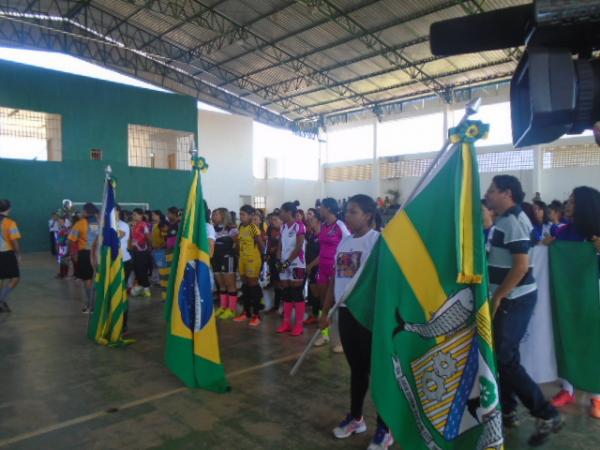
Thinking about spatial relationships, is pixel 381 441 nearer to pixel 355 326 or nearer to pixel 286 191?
pixel 355 326

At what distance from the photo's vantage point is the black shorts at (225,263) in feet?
20.5

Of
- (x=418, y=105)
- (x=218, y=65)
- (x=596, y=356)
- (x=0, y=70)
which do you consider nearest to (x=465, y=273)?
(x=596, y=356)

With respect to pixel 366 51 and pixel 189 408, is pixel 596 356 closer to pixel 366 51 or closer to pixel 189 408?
pixel 189 408

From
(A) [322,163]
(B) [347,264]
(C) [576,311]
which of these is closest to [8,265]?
(B) [347,264]

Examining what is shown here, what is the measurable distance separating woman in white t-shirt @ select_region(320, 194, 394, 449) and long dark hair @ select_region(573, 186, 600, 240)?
1.45m

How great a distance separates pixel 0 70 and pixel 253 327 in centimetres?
1412

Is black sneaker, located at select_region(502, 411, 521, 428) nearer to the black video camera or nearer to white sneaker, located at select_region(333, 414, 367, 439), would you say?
white sneaker, located at select_region(333, 414, 367, 439)

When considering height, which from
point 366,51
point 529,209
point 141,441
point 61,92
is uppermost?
point 366,51

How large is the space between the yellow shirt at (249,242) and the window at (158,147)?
41.8 ft

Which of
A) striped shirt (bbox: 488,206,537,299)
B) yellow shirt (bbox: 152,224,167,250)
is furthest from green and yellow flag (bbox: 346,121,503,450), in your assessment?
yellow shirt (bbox: 152,224,167,250)

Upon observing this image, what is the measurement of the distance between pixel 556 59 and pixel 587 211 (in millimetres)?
2188

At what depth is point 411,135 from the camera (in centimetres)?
2223

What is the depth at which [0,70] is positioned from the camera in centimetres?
1456

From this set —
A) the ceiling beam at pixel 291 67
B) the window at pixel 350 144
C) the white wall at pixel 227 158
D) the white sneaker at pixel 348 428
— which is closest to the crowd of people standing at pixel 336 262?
the white sneaker at pixel 348 428
